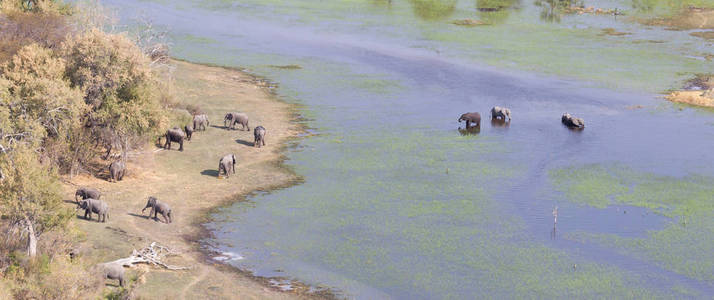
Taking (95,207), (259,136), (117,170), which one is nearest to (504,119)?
(259,136)

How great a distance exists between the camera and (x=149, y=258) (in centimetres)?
3191

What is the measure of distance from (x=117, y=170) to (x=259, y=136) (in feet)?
35.8

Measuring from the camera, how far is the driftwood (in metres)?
31.3

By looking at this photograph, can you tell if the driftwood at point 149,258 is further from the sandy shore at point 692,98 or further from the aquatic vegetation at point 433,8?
the aquatic vegetation at point 433,8

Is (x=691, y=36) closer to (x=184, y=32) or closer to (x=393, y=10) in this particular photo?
(x=393, y=10)

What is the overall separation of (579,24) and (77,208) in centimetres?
8257

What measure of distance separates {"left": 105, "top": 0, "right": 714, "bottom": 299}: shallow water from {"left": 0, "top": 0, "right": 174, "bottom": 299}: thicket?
7.62 meters

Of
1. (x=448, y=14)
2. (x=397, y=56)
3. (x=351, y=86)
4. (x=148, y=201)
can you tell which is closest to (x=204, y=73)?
(x=351, y=86)

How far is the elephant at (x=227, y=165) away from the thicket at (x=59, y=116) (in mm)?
3797

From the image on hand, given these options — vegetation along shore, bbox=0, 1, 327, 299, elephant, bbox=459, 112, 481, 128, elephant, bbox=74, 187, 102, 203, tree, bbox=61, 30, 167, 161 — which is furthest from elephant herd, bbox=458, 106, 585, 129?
elephant, bbox=74, 187, 102, 203

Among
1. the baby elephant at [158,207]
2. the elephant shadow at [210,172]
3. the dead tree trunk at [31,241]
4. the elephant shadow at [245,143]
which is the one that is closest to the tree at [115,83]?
the elephant shadow at [210,172]

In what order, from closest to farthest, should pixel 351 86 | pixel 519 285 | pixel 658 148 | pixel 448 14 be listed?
1. pixel 519 285
2. pixel 658 148
3. pixel 351 86
4. pixel 448 14

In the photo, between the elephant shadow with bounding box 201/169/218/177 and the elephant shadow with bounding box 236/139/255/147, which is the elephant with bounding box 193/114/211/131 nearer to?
the elephant shadow with bounding box 236/139/255/147

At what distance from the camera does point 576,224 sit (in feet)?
130
